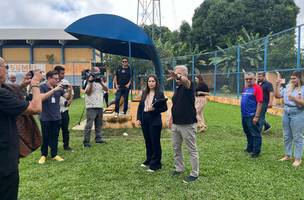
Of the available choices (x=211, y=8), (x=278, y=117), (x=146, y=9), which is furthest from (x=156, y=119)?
(x=146, y=9)

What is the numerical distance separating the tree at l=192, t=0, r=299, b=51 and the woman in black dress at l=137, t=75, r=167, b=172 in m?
30.1

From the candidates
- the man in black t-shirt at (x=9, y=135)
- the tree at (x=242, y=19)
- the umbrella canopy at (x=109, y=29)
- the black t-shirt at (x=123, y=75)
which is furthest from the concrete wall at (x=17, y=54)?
the man in black t-shirt at (x=9, y=135)

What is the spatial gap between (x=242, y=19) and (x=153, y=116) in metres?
32.0

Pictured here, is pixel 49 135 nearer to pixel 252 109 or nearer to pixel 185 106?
pixel 185 106

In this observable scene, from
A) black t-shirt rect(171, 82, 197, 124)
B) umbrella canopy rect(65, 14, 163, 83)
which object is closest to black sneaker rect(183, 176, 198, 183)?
black t-shirt rect(171, 82, 197, 124)

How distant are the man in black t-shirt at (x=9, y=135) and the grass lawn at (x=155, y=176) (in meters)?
1.94

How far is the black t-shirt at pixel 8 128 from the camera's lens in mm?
2797

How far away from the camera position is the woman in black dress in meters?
5.91

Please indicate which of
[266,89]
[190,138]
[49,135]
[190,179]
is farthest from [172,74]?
[266,89]

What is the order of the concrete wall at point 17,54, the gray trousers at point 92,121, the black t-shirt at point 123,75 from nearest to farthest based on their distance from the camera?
the gray trousers at point 92,121 → the black t-shirt at point 123,75 → the concrete wall at point 17,54

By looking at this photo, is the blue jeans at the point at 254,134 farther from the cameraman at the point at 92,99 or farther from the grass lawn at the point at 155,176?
the cameraman at the point at 92,99

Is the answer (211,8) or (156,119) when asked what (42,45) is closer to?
(211,8)

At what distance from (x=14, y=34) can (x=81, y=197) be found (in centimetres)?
4455

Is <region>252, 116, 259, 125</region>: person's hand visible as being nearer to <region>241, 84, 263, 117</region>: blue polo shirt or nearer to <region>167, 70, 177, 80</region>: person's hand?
<region>241, 84, 263, 117</region>: blue polo shirt
